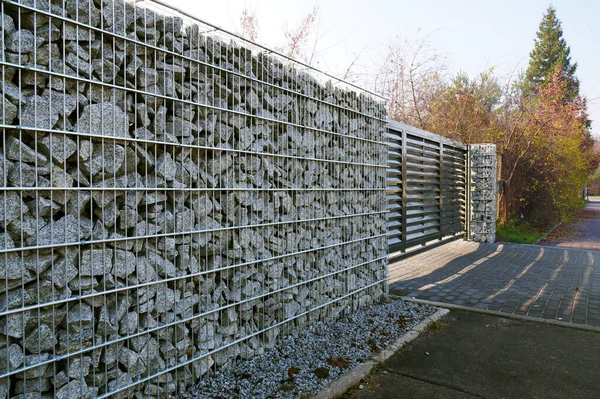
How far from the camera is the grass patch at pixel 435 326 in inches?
165

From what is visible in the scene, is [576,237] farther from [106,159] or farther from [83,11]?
[83,11]

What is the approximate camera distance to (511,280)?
6352mm

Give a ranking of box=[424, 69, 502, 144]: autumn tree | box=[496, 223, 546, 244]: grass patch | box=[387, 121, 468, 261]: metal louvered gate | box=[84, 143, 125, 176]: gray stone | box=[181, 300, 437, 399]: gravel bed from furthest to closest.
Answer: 1. box=[424, 69, 502, 144]: autumn tree
2. box=[496, 223, 546, 244]: grass patch
3. box=[387, 121, 468, 261]: metal louvered gate
4. box=[181, 300, 437, 399]: gravel bed
5. box=[84, 143, 125, 176]: gray stone

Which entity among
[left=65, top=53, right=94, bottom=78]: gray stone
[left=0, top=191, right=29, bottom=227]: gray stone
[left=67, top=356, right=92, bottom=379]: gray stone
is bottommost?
[left=67, top=356, right=92, bottom=379]: gray stone

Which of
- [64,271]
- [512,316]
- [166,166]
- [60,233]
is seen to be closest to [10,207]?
[60,233]

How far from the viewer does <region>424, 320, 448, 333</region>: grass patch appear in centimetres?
420

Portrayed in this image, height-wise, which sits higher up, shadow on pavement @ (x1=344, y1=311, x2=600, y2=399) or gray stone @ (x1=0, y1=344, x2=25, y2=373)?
gray stone @ (x1=0, y1=344, x2=25, y2=373)

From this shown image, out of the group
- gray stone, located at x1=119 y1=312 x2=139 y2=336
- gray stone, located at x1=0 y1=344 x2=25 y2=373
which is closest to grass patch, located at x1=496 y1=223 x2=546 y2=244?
gray stone, located at x1=119 y1=312 x2=139 y2=336

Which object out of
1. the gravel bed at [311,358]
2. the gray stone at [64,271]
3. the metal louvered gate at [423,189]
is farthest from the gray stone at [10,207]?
the metal louvered gate at [423,189]

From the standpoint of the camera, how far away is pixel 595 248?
9.90 m

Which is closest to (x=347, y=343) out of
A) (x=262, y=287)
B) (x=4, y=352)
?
(x=262, y=287)

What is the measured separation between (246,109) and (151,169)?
93cm

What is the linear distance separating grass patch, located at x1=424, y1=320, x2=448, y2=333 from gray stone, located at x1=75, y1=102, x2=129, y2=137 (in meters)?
3.24

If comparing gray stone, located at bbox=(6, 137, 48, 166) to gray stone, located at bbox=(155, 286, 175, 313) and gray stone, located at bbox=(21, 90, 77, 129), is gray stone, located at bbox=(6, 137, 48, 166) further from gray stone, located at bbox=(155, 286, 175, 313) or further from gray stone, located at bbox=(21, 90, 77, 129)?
gray stone, located at bbox=(155, 286, 175, 313)
